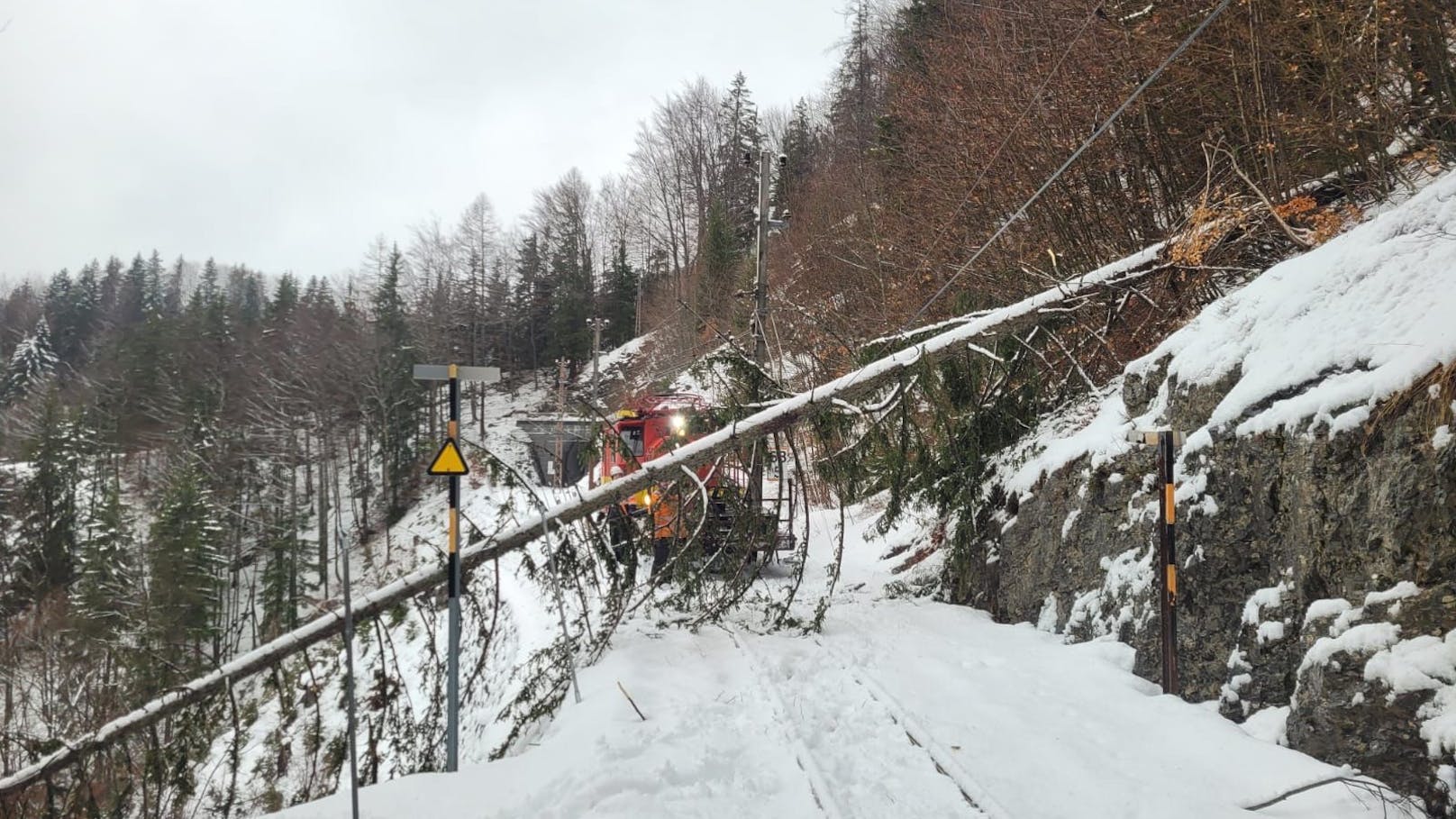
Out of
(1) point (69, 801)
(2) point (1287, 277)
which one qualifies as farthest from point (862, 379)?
(1) point (69, 801)

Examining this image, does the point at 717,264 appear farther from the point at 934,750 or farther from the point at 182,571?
the point at 934,750

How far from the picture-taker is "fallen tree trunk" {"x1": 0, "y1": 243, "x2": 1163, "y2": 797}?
473 centimetres

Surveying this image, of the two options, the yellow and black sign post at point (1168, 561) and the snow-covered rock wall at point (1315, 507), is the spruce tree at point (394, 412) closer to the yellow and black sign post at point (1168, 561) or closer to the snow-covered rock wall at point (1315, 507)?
the snow-covered rock wall at point (1315, 507)

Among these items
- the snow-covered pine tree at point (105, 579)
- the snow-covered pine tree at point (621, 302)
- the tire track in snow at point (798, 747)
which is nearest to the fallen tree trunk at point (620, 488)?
the tire track in snow at point (798, 747)

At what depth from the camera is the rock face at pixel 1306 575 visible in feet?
8.79

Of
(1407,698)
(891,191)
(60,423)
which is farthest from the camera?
(60,423)

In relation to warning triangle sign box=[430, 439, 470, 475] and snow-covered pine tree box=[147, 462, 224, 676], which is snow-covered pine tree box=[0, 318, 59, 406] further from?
warning triangle sign box=[430, 439, 470, 475]

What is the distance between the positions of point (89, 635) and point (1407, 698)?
28357 millimetres

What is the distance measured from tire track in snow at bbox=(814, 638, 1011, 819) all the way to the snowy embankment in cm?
1

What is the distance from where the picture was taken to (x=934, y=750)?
→ 369cm

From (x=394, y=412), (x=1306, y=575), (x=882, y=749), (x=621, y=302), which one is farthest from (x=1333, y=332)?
(x=621, y=302)

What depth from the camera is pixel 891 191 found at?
1552cm

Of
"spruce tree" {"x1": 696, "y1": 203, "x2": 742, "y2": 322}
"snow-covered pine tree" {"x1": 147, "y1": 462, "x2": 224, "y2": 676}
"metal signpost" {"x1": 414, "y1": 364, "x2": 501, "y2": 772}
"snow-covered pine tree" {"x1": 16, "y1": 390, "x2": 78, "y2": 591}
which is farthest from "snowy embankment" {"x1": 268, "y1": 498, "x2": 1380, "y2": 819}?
"snow-covered pine tree" {"x1": 16, "y1": 390, "x2": 78, "y2": 591}

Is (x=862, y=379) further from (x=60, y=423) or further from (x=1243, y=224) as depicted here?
(x=60, y=423)
